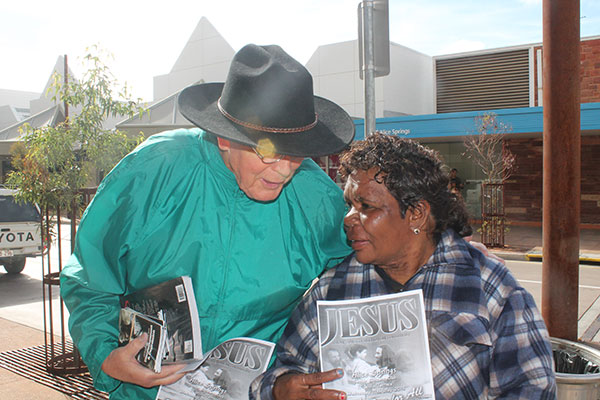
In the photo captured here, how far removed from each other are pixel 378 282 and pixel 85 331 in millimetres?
1012

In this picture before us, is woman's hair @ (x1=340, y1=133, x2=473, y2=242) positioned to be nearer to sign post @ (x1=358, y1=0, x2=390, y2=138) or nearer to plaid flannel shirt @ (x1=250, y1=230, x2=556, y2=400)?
plaid flannel shirt @ (x1=250, y1=230, x2=556, y2=400)

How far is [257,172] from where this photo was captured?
1751 mm

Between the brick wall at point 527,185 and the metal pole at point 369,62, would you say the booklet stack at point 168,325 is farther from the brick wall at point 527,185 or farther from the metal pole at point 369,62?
the brick wall at point 527,185

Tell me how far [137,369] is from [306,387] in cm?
54

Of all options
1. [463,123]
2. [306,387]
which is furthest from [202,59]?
[306,387]

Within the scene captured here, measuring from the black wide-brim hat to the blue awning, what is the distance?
1366 centimetres

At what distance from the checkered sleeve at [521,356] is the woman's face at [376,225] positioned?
1.38ft

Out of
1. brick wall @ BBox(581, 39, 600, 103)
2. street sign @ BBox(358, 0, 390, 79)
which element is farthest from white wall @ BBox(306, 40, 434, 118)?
street sign @ BBox(358, 0, 390, 79)

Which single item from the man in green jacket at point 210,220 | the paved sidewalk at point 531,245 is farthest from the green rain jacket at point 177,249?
the paved sidewalk at point 531,245

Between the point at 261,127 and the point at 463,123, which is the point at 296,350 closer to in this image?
the point at 261,127

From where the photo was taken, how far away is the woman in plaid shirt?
65.9 inches

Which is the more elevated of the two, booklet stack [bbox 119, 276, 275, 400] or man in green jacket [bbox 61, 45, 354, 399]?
man in green jacket [bbox 61, 45, 354, 399]

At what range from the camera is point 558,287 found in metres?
3.65

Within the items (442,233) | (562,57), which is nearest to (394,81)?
(562,57)
